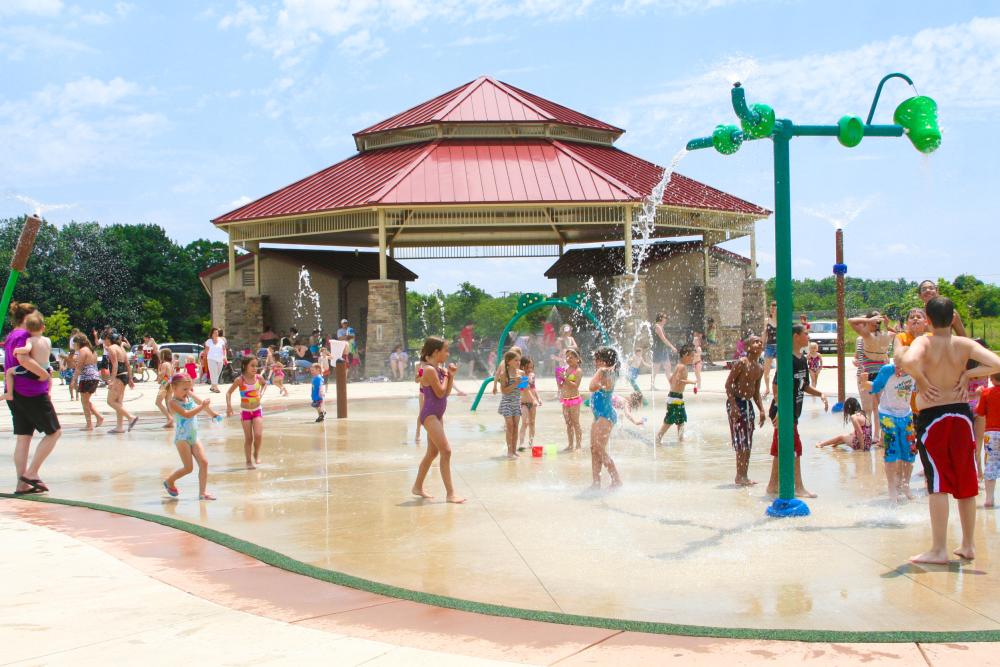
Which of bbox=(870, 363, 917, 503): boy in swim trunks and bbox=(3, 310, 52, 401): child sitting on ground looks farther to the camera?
bbox=(3, 310, 52, 401): child sitting on ground

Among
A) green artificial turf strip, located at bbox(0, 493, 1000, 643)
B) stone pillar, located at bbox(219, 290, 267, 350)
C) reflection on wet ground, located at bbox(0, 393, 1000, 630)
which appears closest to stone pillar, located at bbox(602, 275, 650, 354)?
stone pillar, located at bbox(219, 290, 267, 350)

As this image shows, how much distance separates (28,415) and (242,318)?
85.4ft

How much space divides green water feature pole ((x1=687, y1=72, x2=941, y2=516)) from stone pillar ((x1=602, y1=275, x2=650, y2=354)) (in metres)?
22.3

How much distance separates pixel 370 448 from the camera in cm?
1212

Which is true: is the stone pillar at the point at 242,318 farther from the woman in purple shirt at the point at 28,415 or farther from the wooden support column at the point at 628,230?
the woman in purple shirt at the point at 28,415

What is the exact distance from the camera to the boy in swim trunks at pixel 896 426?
776cm

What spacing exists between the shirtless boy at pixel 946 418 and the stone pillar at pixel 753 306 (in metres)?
29.8

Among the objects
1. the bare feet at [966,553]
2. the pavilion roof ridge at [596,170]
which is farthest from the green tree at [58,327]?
the bare feet at [966,553]

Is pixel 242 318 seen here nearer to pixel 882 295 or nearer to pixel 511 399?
pixel 511 399

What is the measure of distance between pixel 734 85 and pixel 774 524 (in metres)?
3.29

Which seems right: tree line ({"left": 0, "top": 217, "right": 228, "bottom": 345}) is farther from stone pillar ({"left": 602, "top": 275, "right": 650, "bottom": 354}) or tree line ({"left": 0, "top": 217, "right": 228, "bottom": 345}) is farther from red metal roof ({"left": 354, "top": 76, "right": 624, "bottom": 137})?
stone pillar ({"left": 602, "top": 275, "right": 650, "bottom": 354})

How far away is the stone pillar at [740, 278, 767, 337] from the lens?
35344 mm

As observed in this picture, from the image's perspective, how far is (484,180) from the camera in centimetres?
3080

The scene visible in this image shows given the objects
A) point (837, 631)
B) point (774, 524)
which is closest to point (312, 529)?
point (774, 524)
